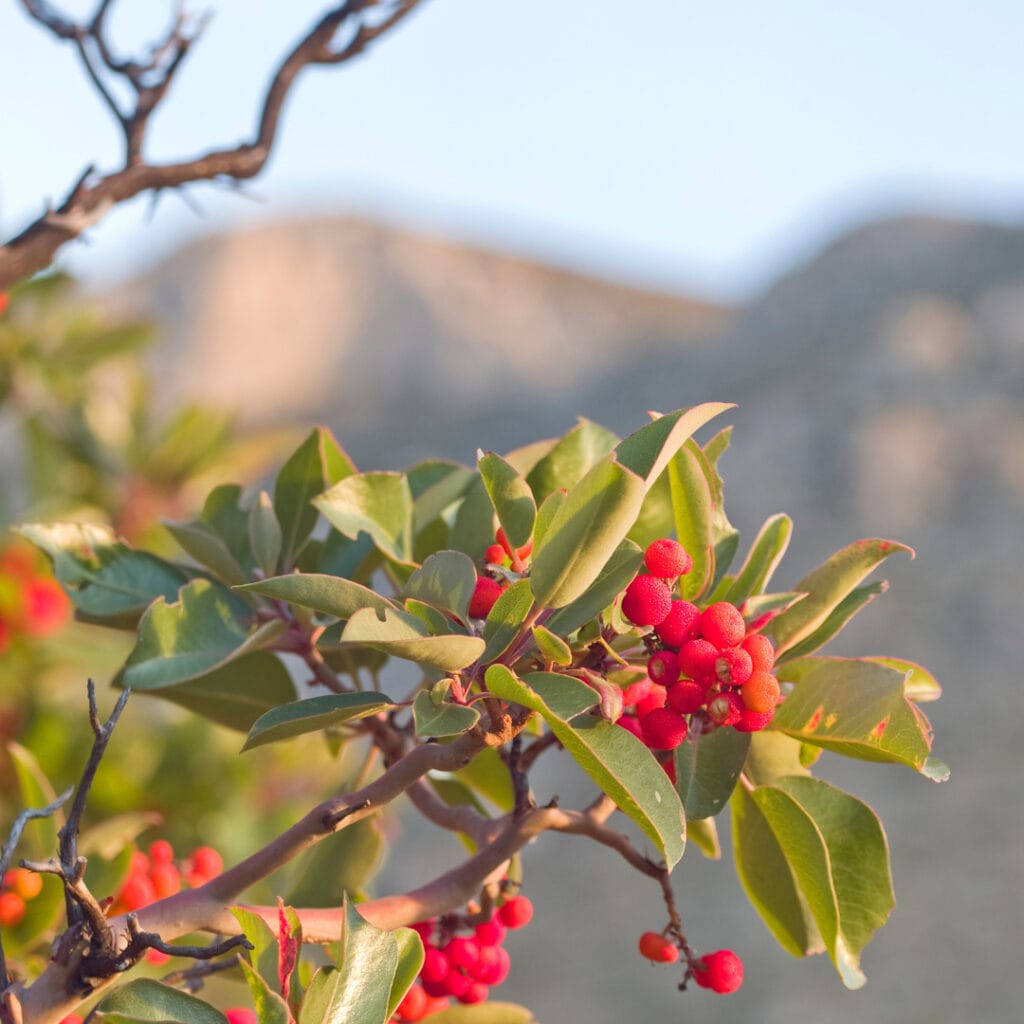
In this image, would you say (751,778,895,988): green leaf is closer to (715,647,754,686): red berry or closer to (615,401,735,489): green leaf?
(715,647,754,686): red berry

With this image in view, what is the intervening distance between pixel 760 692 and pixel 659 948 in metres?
0.27

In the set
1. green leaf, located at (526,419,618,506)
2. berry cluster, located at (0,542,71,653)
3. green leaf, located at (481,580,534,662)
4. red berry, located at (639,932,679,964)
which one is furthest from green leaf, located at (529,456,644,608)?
berry cluster, located at (0,542,71,653)

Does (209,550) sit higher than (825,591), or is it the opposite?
(209,550)

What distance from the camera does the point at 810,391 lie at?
36.1 ft

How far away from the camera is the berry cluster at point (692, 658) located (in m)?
0.76

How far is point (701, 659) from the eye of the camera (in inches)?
29.8

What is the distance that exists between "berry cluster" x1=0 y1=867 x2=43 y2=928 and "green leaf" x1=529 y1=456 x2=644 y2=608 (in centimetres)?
69

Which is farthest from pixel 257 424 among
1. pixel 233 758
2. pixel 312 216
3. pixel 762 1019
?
pixel 233 758

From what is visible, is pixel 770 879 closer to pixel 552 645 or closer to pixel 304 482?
pixel 552 645

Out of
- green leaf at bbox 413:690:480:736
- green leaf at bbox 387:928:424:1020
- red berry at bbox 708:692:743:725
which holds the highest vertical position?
green leaf at bbox 413:690:480:736

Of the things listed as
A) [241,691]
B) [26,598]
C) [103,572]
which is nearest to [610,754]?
[241,691]

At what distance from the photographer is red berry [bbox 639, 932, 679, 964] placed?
0.90 metres

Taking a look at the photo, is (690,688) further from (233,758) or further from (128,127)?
(233,758)

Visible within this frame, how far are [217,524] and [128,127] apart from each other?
1.40ft
